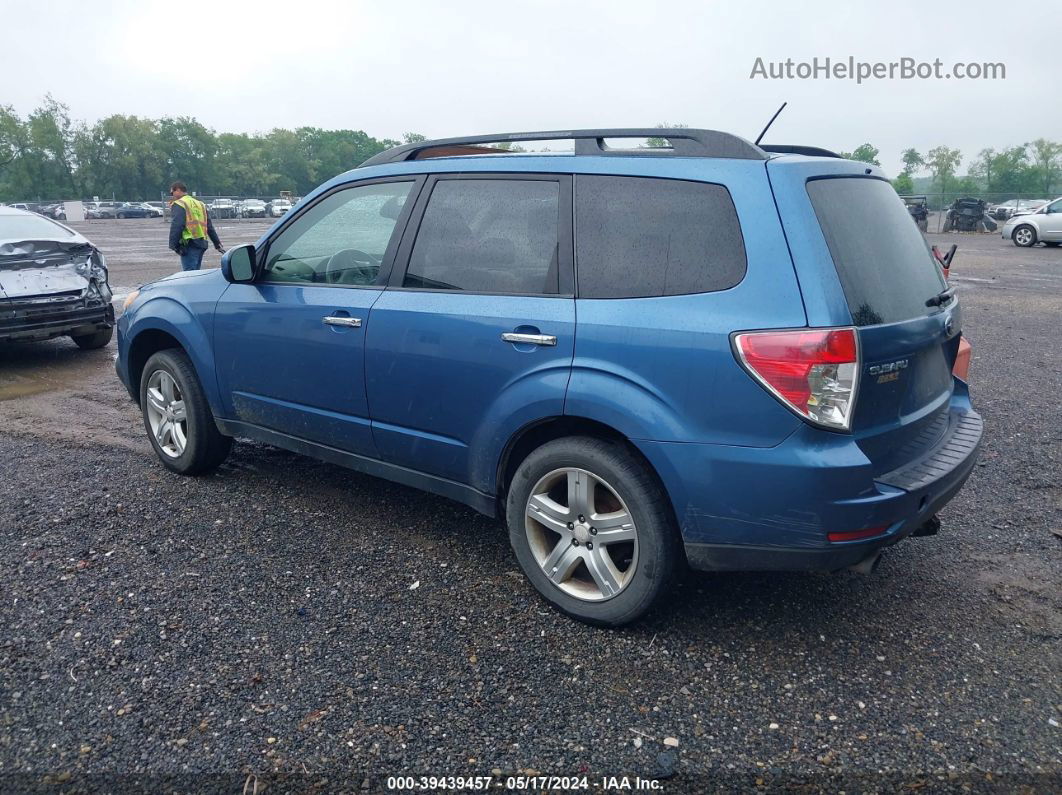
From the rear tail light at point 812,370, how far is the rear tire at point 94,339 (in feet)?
26.3

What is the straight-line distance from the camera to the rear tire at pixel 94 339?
9.07m

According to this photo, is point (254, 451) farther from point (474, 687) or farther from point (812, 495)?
point (812, 495)

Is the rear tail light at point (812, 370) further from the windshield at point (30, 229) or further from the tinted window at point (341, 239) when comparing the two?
the windshield at point (30, 229)

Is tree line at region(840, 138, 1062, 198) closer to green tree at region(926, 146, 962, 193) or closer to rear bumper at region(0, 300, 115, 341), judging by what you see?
green tree at region(926, 146, 962, 193)

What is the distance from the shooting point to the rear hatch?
2.94 metres

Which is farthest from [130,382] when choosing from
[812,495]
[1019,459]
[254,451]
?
[1019,459]

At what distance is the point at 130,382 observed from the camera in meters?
5.50

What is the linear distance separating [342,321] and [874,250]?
2326 mm

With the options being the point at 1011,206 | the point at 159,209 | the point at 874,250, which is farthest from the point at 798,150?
the point at 159,209

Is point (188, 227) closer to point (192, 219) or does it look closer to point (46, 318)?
point (192, 219)

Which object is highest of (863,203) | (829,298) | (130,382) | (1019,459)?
(863,203)

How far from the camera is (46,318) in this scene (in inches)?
324

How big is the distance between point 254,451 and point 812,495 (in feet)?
13.1

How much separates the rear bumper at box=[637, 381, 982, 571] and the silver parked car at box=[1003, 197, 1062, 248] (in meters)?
27.8
